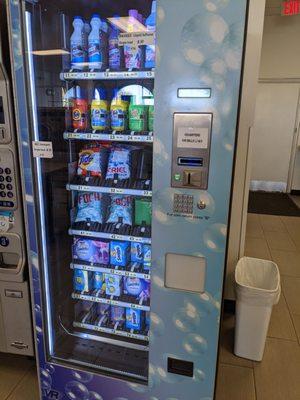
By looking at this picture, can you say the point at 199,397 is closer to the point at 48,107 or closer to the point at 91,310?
the point at 91,310

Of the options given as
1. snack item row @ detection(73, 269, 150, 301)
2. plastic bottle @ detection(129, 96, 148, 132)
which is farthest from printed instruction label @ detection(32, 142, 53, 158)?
snack item row @ detection(73, 269, 150, 301)

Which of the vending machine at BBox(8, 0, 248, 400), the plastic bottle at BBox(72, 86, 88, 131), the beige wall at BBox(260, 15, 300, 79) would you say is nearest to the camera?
the vending machine at BBox(8, 0, 248, 400)

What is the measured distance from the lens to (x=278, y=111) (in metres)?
6.58

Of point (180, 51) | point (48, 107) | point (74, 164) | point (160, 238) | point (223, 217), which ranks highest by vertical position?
point (180, 51)

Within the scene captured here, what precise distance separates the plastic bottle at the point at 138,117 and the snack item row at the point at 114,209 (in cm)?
41

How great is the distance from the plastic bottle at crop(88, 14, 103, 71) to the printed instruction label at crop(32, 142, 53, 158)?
1.65 ft

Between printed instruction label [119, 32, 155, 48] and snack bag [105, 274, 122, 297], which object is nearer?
printed instruction label [119, 32, 155, 48]

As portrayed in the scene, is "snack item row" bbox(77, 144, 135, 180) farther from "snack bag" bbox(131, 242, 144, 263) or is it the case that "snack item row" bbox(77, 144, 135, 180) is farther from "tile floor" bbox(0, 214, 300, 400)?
"tile floor" bbox(0, 214, 300, 400)

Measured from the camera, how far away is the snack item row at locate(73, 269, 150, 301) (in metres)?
1.89

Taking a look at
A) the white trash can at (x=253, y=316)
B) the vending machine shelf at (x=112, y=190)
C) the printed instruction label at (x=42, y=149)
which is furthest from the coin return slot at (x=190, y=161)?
the white trash can at (x=253, y=316)

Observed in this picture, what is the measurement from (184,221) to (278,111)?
6.16 meters

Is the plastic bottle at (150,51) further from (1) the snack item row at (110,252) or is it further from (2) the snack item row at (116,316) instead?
(2) the snack item row at (116,316)

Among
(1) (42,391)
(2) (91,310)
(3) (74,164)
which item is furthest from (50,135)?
(1) (42,391)

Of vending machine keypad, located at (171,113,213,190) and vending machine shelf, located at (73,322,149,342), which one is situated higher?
vending machine keypad, located at (171,113,213,190)
